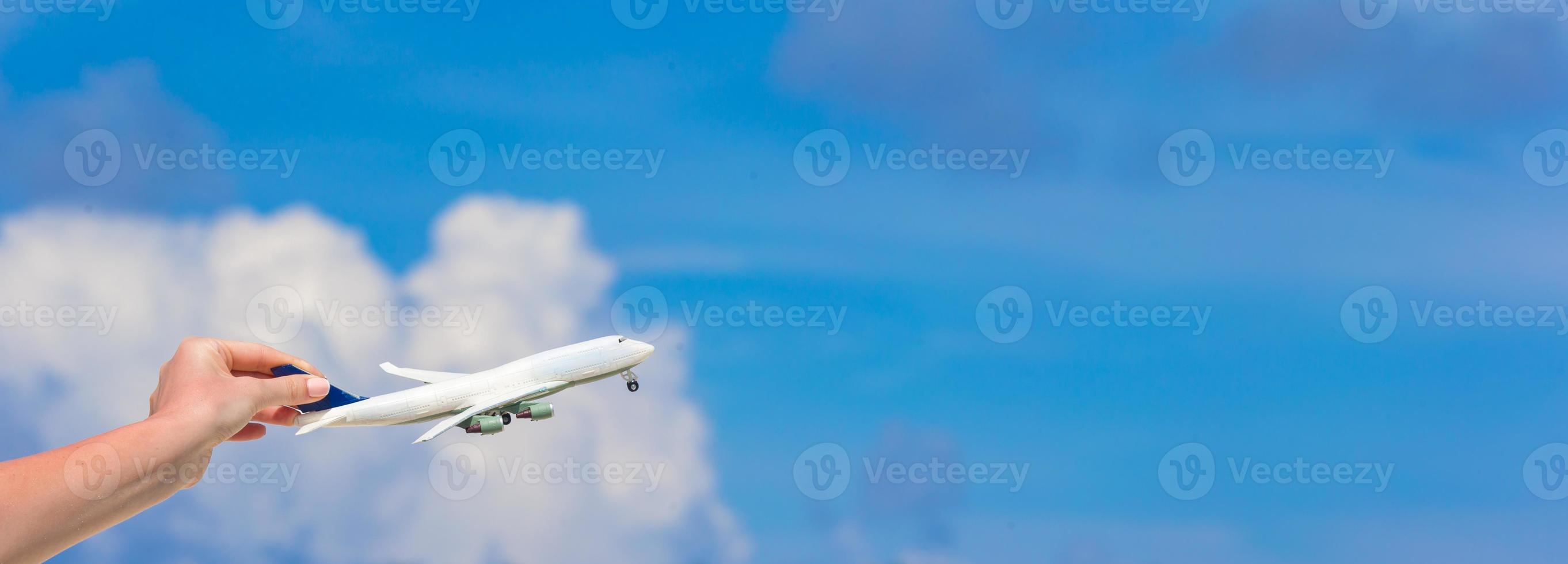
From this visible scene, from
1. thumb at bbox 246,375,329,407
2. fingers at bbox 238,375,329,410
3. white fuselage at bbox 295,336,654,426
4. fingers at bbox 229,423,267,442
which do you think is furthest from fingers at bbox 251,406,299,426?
white fuselage at bbox 295,336,654,426

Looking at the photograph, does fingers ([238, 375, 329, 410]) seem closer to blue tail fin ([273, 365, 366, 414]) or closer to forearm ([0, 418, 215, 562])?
forearm ([0, 418, 215, 562])

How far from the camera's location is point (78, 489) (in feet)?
34.2

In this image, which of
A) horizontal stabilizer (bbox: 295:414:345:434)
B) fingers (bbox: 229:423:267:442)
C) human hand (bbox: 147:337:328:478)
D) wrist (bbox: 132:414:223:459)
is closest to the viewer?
wrist (bbox: 132:414:223:459)

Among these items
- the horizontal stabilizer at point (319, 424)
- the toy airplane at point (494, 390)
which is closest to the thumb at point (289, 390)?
the horizontal stabilizer at point (319, 424)

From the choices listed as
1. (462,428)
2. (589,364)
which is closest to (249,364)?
(462,428)

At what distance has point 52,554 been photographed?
414 inches

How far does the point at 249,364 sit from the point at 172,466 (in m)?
4.54

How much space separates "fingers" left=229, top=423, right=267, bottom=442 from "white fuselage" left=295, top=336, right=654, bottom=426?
33.6ft

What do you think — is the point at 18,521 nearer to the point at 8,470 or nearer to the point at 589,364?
the point at 8,470

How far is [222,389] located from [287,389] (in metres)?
1.99

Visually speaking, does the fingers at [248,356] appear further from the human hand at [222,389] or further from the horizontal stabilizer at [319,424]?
the horizontal stabilizer at [319,424]

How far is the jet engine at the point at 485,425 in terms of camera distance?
27.9 m

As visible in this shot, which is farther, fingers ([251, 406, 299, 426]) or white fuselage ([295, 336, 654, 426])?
white fuselage ([295, 336, 654, 426])

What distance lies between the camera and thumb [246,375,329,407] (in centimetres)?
→ 1553
